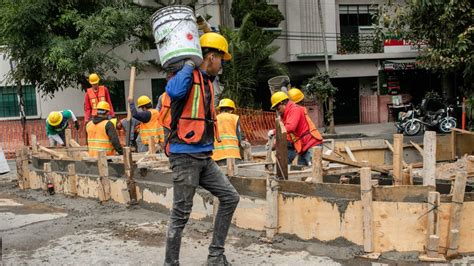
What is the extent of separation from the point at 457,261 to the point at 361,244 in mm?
794

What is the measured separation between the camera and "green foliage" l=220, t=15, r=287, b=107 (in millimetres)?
18578

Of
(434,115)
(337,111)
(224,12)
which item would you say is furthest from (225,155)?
(337,111)

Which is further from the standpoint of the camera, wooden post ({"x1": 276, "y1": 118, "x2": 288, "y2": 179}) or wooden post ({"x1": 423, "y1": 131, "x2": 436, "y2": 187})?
wooden post ({"x1": 276, "y1": 118, "x2": 288, "y2": 179})

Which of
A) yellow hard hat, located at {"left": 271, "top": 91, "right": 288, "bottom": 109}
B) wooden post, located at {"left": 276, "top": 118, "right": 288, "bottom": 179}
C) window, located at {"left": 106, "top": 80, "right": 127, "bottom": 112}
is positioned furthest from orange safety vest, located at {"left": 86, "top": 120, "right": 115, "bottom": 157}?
window, located at {"left": 106, "top": 80, "right": 127, "bottom": 112}

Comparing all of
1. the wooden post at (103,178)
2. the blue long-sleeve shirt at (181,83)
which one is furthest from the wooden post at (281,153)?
the wooden post at (103,178)

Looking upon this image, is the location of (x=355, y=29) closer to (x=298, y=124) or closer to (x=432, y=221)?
(x=298, y=124)

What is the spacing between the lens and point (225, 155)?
728 centimetres

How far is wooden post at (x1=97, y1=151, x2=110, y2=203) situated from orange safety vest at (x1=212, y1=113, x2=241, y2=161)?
150cm

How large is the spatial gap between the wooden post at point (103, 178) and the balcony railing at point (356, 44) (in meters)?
18.3

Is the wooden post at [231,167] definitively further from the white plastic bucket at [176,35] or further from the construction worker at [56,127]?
the construction worker at [56,127]

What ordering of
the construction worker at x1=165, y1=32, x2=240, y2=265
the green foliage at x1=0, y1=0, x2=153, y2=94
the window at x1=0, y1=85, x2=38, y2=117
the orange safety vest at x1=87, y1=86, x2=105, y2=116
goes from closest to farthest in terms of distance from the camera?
1. the construction worker at x1=165, y1=32, x2=240, y2=265
2. the orange safety vest at x1=87, y1=86, x2=105, y2=116
3. the green foliage at x1=0, y1=0, x2=153, y2=94
4. the window at x1=0, y1=85, x2=38, y2=117

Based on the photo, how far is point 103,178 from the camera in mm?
7465

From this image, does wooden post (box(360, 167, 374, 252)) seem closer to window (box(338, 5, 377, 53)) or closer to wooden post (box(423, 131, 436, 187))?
wooden post (box(423, 131, 436, 187))

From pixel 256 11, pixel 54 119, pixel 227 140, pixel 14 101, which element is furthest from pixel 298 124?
pixel 14 101
